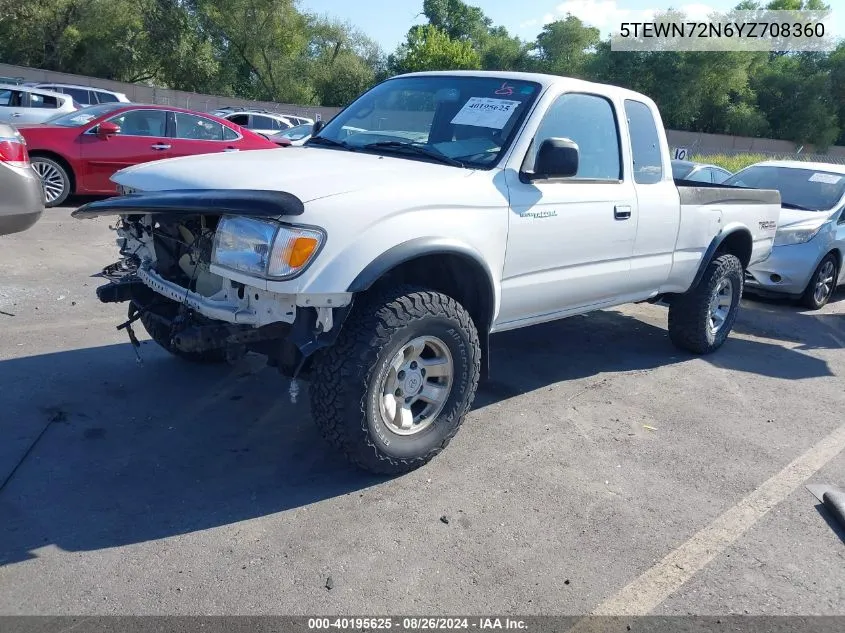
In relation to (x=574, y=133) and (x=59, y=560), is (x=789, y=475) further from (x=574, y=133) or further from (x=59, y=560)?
(x=59, y=560)

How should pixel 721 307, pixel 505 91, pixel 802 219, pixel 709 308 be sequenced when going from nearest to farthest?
pixel 505 91 < pixel 709 308 < pixel 721 307 < pixel 802 219

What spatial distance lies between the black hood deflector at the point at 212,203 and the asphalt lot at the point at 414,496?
130cm

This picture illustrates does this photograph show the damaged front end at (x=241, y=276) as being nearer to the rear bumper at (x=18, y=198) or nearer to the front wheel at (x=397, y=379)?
the front wheel at (x=397, y=379)

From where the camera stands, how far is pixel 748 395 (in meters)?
5.41

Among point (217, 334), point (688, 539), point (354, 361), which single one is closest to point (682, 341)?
point (688, 539)

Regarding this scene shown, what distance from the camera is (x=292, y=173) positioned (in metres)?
3.62

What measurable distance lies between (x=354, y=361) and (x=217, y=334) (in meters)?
0.65

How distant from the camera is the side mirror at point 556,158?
154 inches

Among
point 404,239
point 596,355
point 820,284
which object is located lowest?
point 596,355

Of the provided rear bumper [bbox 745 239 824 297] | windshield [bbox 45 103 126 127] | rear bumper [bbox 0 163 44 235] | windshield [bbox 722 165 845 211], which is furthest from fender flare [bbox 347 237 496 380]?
windshield [bbox 45 103 126 127]

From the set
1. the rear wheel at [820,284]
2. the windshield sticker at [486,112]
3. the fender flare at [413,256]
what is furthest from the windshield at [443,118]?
the rear wheel at [820,284]

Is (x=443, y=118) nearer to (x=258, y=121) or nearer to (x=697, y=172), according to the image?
(x=697, y=172)

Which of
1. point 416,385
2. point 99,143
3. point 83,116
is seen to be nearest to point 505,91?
point 416,385

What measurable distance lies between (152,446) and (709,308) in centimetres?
437
